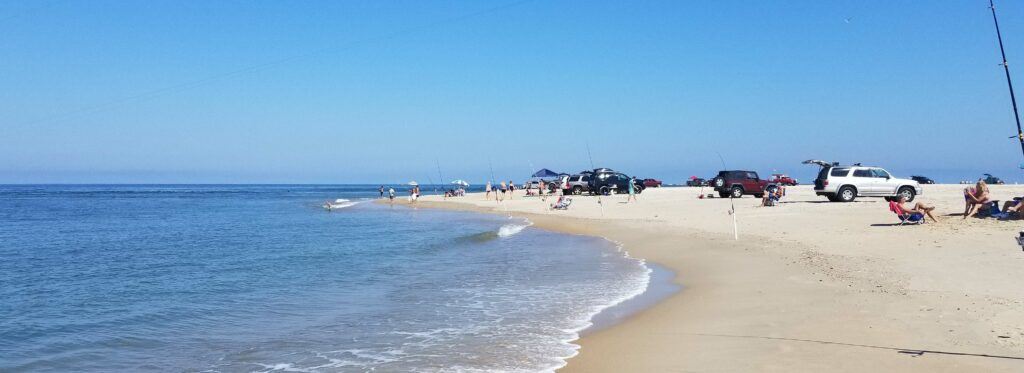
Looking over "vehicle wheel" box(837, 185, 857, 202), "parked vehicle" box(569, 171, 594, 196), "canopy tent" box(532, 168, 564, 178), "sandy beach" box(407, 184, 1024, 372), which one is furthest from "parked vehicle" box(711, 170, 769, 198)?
"canopy tent" box(532, 168, 564, 178)

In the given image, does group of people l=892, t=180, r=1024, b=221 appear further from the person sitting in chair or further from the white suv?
the white suv

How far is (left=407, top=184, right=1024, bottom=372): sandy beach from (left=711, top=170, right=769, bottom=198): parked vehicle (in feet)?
60.3

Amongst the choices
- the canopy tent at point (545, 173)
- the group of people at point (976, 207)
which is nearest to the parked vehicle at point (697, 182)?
the canopy tent at point (545, 173)

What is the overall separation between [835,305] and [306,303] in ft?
28.5

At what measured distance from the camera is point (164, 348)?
29.5 ft

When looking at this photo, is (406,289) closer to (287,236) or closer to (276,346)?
(276,346)

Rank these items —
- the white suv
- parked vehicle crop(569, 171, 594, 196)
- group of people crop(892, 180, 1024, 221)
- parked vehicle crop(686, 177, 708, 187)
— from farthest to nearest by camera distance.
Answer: parked vehicle crop(686, 177, 708, 187)
parked vehicle crop(569, 171, 594, 196)
the white suv
group of people crop(892, 180, 1024, 221)

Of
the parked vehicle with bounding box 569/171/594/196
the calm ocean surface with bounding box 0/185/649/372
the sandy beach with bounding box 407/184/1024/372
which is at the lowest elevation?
the calm ocean surface with bounding box 0/185/649/372

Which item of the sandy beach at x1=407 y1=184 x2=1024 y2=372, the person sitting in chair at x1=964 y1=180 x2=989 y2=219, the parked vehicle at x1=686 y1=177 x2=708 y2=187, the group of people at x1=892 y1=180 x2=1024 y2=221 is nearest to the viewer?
the sandy beach at x1=407 y1=184 x2=1024 y2=372

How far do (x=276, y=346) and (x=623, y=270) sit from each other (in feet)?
28.5

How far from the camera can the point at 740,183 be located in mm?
38312

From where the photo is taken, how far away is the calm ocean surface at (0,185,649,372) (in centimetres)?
837

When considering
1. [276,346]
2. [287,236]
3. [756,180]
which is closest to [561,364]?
[276,346]

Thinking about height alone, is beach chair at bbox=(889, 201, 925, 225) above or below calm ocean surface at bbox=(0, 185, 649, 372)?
above
